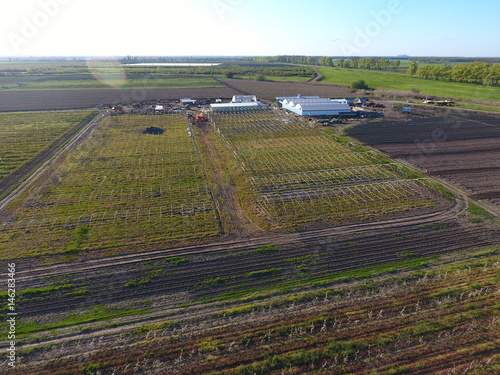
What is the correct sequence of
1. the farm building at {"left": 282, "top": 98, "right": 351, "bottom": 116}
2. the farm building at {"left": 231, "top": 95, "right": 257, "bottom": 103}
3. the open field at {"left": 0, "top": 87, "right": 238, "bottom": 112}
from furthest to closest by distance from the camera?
the farm building at {"left": 231, "top": 95, "right": 257, "bottom": 103} → the open field at {"left": 0, "top": 87, "right": 238, "bottom": 112} → the farm building at {"left": 282, "top": 98, "right": 351, "bottom": 116}

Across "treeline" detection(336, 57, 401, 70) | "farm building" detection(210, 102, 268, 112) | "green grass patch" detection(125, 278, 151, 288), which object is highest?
"treeline" detection(336, 57, 401, 70)

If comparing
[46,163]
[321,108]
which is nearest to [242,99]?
[321,108]

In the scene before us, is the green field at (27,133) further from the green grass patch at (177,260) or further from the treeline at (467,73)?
the treeline at (467,73)

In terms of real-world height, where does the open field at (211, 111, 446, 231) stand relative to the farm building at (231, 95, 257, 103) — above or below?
below

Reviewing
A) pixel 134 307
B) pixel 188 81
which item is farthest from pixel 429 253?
pixel 188 81

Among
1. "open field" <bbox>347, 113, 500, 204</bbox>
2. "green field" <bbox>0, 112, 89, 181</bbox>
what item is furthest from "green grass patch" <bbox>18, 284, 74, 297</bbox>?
"open field" <bbox>347, 113, 500, 204</bbox>

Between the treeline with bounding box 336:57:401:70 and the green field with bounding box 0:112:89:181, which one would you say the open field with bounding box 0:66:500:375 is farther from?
the treeline with bounding box 336:57:401:70

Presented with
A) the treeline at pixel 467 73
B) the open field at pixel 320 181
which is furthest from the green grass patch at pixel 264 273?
the treeline at pixel 467 73
